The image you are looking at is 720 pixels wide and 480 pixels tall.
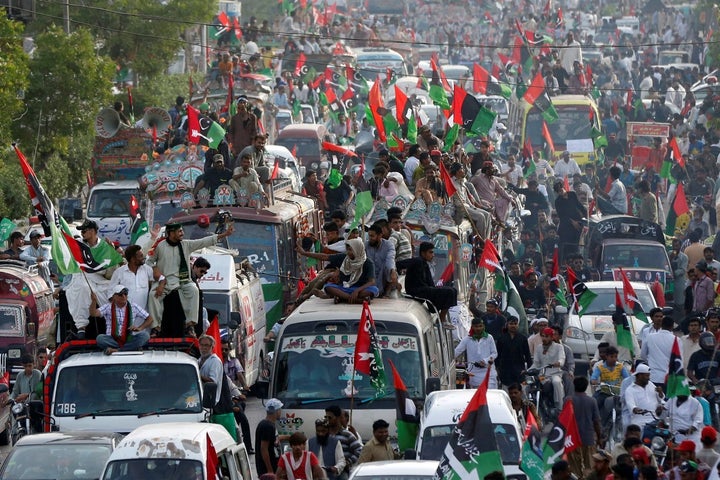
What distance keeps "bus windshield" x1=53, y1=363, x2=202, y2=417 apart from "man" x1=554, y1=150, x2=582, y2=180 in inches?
978

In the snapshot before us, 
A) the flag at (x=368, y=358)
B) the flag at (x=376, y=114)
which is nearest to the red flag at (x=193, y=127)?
the flag at (x=376, y=114)

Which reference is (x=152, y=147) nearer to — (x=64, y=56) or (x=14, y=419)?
(x=64, y=56)

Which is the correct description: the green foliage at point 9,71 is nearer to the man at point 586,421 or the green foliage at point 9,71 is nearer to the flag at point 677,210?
the flag at point 677,210

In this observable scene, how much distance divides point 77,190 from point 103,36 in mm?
6491

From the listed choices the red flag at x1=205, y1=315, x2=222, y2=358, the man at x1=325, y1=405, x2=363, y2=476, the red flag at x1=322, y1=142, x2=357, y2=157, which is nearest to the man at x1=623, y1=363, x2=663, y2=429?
the man at x1=325, y1=405, x2=363, y2=476

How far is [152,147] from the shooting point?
3506 centimetres

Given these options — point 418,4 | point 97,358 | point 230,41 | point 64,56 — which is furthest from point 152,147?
point 418,4

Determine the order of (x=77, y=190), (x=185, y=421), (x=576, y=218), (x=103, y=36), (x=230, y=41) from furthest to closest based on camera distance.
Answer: (x=230, y=41), (x=103, y=36), (x=77, y=190), (x=576, y=218), (x=185, y=421)

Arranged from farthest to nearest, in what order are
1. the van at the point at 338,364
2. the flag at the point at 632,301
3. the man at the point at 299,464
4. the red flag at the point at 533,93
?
the red flag at the point at 533,93, the flag at the point at 632,301, the van at the point at 338,364, the man at the point at 299,464

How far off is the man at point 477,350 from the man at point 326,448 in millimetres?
4253

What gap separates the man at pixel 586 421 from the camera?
17719 millimetres

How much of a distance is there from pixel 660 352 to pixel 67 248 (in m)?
6.61

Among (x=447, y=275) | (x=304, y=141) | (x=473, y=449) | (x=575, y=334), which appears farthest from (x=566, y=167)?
(x=473, y=449)

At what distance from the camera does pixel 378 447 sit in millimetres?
16281
